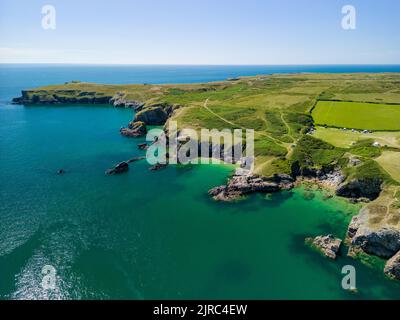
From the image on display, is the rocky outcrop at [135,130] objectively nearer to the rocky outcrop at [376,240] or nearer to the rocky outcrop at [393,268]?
the rocky outcrop at [376,240]

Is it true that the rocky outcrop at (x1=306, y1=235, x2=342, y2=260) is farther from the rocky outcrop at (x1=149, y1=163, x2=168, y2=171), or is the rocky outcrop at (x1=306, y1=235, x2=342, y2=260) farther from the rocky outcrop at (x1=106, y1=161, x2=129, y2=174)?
the rocky outcrop at (x1=106, y1=161, x2=129, y2=174)

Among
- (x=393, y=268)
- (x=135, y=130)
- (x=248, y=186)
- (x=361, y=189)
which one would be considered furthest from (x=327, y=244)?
(x=135, y=130)

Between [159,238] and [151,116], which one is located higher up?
[151,116]

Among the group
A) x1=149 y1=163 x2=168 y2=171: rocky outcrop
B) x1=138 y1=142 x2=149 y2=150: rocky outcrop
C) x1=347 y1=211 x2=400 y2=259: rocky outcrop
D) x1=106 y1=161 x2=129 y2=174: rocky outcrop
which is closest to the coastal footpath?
x1=347 y1=211 x2=400 y2=259: rocky outcrop

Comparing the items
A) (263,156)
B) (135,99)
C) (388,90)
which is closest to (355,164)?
(263,156)

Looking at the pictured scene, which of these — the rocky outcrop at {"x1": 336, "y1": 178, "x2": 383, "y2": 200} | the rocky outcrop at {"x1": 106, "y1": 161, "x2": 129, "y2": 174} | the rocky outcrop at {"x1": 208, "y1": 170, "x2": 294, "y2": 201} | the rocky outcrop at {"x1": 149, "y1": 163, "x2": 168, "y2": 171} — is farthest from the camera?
the rocky outcrop at {"x1": 149, "y1": 163, "x2": 168, "y2": 171}

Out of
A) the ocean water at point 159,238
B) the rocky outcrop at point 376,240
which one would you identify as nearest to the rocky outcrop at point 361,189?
the ocean water at point 159,238

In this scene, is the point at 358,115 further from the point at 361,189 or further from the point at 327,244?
the point at 327,244
